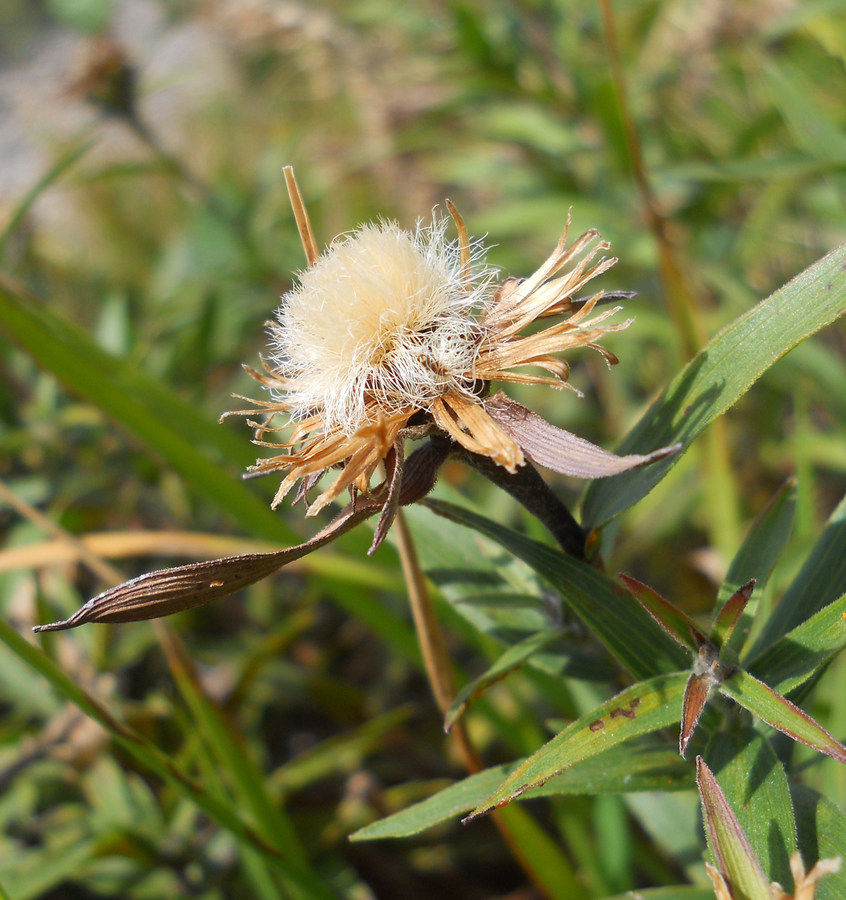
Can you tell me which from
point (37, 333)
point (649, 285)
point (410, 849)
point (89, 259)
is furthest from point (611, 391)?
point (89, 259)

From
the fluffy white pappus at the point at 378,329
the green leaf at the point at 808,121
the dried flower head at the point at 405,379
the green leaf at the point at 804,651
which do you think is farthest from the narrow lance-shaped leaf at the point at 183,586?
the green leaf at the point at 808,121

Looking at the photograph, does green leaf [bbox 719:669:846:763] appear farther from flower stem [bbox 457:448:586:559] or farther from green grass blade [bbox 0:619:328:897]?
green grass blade [bbox 0:619:328:897]

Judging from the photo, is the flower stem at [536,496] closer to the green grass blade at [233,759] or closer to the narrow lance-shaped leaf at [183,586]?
the narrow lance-shaped leaf at [183,586]

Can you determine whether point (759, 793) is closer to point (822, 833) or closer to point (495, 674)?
point (822, 833)

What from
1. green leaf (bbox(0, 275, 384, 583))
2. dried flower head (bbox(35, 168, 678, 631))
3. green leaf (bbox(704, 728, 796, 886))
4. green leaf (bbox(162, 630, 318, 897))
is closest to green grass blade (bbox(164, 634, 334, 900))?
green leaf (bbox(162, 630, 318, 897))

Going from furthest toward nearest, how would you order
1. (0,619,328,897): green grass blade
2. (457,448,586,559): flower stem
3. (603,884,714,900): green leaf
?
(0,619,328,897): green grass blade
(603,884,714,900): green leaf
(457,448,586,559): flower stem

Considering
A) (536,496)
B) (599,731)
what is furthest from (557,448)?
(599,731)

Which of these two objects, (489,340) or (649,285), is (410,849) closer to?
(489,340)
